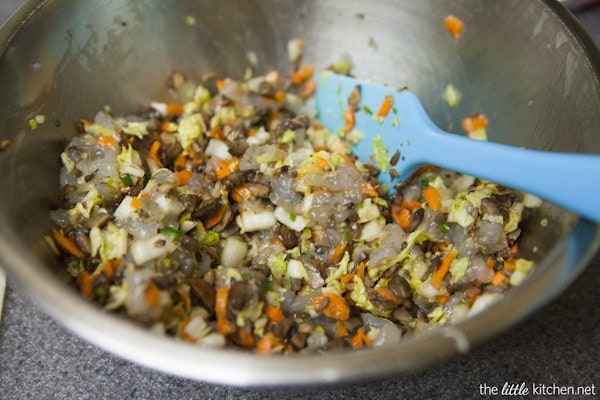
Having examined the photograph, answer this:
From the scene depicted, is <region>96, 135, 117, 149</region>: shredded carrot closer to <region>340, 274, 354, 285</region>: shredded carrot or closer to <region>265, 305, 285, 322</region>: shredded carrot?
<region>265, 305, 285, 322</region>: shredded carrot

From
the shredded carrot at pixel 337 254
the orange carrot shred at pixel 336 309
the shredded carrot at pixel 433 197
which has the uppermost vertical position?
the shredded carrot at pixel 337 254

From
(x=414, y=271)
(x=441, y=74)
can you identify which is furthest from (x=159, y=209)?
(x=441, y=74)

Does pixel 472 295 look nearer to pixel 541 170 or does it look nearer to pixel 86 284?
pixel 541 170

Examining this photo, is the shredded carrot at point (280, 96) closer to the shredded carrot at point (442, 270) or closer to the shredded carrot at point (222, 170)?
the shredded carrot at point (222, 170)

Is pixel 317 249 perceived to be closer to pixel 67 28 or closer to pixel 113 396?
pixel 113 396

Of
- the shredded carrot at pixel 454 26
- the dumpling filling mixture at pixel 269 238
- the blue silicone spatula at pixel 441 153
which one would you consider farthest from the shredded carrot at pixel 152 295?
the shredded carrot at pixel 454 26

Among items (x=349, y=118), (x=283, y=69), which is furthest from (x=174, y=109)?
(x=349, y=118)

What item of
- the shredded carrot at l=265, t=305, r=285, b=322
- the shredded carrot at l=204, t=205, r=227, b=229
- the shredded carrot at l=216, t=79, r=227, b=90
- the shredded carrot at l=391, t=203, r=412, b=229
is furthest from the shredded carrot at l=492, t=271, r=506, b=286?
the shredded carrot at l=216, t=79, r=227, b=90
